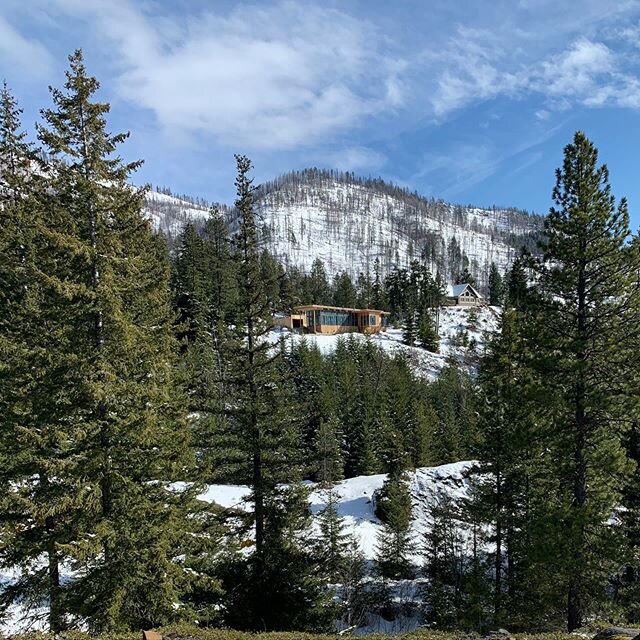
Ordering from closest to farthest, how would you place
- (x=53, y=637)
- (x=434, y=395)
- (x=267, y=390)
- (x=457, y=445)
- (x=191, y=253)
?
(x=53, y=637) → (x=267, y=390) → (x=457, y=445) → (x=434, y=395) → (x=191, y=253)

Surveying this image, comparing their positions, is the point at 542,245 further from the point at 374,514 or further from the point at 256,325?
the point at 374,514

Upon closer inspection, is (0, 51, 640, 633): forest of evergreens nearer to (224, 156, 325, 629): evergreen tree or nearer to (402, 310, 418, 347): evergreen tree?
(224, 156, 325, 629): evergreen tree

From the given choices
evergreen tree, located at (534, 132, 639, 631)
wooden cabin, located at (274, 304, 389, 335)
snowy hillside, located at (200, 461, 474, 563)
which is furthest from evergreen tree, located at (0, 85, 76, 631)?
wooden cabin, located at (274, 304, 389, 335)

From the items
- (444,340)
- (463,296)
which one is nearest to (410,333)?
(444,340)

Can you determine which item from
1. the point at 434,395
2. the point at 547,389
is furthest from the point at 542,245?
the point at 434,395

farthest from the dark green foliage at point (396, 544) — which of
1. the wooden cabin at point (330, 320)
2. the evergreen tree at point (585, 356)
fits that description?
the wooden cabin at point (330, 320)

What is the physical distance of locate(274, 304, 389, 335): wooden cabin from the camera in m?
69.5

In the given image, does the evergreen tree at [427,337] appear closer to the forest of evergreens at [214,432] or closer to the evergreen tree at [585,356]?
the forest of evergreens at [214,432]

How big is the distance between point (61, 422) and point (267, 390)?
619 cm

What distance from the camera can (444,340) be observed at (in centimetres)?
7588

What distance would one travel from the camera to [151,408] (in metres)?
9.46

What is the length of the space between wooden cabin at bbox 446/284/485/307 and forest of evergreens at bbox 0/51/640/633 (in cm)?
8261

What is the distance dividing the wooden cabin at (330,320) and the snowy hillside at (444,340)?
1.86 m

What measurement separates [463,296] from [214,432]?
91.4 m
